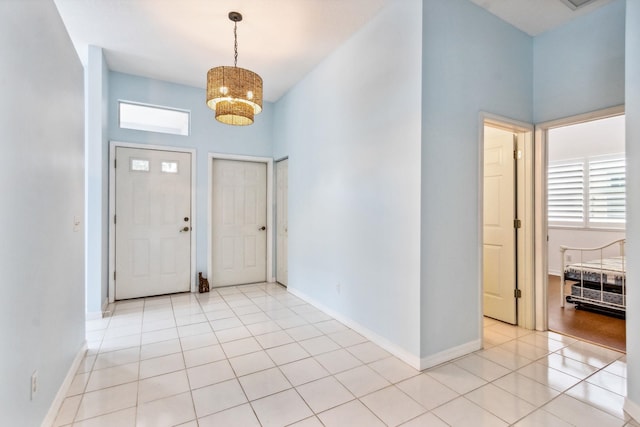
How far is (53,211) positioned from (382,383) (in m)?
2.40

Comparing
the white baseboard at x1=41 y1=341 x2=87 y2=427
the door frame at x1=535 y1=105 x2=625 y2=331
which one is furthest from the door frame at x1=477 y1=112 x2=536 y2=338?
the white baseboard at x1=41 y1=341 x2=87 y2=427

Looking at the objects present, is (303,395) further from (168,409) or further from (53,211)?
(53,211)

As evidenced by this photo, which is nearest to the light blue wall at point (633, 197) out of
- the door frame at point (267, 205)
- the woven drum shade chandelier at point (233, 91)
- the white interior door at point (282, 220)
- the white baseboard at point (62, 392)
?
the woven drum shade chandelier at point (233, 91)

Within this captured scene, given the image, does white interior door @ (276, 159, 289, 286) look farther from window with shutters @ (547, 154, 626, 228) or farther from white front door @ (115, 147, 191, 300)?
window with shutters @ (547, 154, 626, 228)

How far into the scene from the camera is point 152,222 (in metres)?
4.25

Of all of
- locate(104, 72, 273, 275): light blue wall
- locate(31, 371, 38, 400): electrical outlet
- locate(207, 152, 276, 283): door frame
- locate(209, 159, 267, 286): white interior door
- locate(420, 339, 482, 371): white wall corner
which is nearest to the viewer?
locate(31, 371, 38, 400): electrical outlet

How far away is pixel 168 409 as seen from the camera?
1881 mm

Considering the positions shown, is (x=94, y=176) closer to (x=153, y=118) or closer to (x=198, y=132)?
(x=153, y=118)

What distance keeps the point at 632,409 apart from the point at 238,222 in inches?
177

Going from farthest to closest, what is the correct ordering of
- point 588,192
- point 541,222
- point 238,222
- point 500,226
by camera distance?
point 588,192 → point 238,222 → point 500,226 → point 541,222

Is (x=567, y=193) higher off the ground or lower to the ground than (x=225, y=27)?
lower

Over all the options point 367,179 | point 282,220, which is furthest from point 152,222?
point 367,179

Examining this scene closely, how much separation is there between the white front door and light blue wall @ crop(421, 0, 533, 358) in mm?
3417

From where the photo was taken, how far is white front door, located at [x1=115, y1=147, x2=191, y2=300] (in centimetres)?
409
